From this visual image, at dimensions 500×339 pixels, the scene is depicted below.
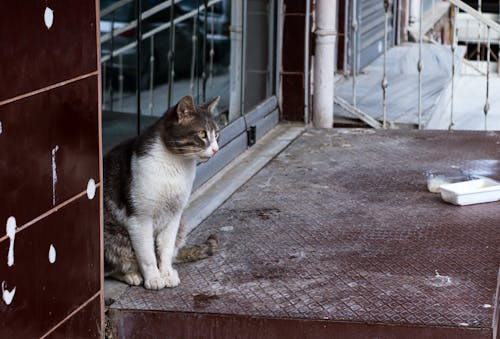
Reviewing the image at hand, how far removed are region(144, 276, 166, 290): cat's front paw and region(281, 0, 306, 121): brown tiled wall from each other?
3796mm

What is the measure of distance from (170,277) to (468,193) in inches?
77.0

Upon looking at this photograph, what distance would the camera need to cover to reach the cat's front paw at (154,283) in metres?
4.01

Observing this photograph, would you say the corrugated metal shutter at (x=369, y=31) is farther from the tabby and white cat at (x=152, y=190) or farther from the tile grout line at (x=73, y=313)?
the tile grout line at (x=73, y=313)

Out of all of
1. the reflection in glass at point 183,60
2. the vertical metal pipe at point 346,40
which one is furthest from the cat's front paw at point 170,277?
the vertical metal pipe at point 346,40

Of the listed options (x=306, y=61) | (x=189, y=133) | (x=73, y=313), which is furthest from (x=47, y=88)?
(x=306, y=61)

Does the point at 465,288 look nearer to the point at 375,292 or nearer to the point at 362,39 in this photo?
the point at 375,292

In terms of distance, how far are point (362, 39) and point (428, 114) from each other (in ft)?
9.38

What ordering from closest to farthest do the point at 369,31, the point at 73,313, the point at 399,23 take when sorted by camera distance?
the point at 73,313 < the point at 369,31 < the point at 399,23

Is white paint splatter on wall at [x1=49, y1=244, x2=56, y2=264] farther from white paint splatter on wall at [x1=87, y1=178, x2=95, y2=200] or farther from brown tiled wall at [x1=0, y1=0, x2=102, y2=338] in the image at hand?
white paint splatter on wall at [x1=87, y1=178, x2=95, y2=200]

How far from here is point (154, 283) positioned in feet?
13.1

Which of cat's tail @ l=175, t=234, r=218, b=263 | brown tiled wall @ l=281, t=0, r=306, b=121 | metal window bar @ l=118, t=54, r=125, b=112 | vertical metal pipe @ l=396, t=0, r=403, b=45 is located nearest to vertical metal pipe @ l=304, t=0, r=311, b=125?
brown tiled wall @ l=281, t=0, r=306, b=121

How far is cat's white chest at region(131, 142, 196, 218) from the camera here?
388 centimetres

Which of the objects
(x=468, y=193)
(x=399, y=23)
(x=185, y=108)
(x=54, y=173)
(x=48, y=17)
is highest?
(x=48, y=17)

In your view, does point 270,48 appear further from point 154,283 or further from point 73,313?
point 73,313
